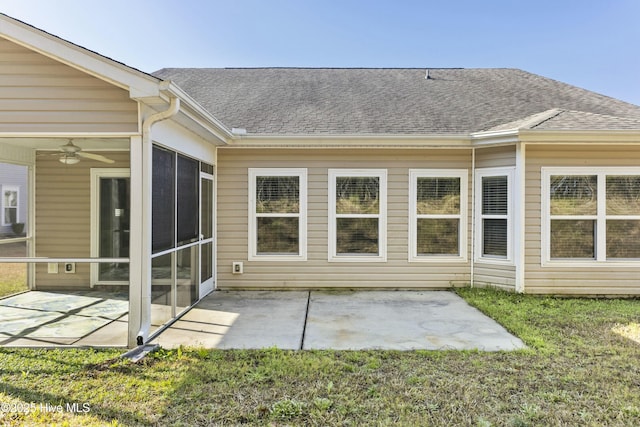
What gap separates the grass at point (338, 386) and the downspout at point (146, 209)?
43 cm

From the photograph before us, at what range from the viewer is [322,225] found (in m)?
6.80

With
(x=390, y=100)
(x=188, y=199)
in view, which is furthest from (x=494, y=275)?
(x=188, y=199)

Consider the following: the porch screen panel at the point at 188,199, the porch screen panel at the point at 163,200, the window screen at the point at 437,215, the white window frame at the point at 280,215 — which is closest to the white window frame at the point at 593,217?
the window screen at the point at 437,215

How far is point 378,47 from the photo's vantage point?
17.6 meters

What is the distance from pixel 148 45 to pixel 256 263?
41.5 ft

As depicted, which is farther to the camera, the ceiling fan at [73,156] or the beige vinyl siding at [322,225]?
the beige vinyl siding at [322,225]

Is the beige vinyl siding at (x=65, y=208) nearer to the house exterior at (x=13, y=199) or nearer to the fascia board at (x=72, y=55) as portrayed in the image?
the house exterior at (x=13, y=199)

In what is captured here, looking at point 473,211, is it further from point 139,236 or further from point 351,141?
point 139,236

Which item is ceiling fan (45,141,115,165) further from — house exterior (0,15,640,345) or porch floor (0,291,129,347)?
porch floor (0,291,129,347)

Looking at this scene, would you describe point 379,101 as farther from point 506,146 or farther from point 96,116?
point 96,116

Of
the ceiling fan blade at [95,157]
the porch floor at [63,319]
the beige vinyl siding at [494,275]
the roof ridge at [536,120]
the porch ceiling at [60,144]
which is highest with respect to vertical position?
the roof ridge at [536,120]

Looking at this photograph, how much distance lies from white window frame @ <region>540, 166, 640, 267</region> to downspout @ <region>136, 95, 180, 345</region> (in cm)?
572

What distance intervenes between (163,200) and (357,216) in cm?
350

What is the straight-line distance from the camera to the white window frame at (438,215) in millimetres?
6719
